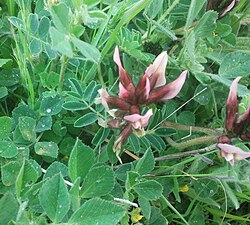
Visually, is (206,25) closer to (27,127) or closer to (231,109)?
(231,109)

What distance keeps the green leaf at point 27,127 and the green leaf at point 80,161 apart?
199 mm

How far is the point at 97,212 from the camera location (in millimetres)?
993

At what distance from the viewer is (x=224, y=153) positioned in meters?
1.21

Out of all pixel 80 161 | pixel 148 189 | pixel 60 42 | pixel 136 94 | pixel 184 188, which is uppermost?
pixel 60 42

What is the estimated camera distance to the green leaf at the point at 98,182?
1.14 meters

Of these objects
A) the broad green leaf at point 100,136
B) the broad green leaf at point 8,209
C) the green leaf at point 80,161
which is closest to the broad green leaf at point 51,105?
the broad green leaf at point 100,136

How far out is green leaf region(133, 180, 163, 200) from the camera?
1257mm

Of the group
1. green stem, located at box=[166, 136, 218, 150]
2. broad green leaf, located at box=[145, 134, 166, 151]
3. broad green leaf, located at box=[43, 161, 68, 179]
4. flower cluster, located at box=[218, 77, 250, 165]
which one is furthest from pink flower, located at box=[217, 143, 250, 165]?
broad green leaf, located at box=[43, 161, 68, 179]

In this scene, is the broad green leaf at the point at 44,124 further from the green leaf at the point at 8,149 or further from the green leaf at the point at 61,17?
the green leaf at the point at 61,17

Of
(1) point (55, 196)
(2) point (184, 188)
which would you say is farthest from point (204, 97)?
(1) point (55, 196)

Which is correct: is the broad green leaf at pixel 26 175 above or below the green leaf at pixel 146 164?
above

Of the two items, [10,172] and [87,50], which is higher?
[87,50]

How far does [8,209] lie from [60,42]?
0.32 metres

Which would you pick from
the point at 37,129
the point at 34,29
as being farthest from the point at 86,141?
the point at 34,29
